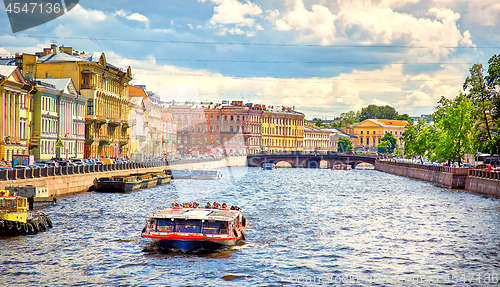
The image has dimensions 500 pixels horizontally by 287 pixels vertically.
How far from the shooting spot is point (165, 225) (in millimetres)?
26984

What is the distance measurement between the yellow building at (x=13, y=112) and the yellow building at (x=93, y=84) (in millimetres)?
13668

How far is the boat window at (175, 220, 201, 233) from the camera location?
26656mm

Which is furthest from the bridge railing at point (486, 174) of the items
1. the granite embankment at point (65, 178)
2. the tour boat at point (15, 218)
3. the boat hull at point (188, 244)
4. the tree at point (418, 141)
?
the tour boat at point (15, 218)

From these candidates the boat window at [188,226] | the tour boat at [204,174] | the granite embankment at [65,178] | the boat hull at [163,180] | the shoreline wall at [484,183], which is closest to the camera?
the boat window at [188,226]

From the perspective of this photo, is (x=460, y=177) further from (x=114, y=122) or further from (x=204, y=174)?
(x=114, y=122)

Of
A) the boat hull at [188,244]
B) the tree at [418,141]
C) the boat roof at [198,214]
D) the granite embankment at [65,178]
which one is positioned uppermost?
the tree at [418,141]

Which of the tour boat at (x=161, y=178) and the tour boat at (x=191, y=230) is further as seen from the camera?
the tour boat at (x=161, y=178)

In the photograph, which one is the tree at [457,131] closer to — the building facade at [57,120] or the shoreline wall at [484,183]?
the shoreline wall at [484,183]

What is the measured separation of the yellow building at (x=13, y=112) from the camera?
56406 mm

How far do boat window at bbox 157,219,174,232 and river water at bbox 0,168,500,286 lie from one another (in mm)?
1015

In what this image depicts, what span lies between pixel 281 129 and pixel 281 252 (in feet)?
515

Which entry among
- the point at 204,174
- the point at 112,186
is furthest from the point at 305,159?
the point at 112,186

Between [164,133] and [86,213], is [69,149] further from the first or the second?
[164,133]
